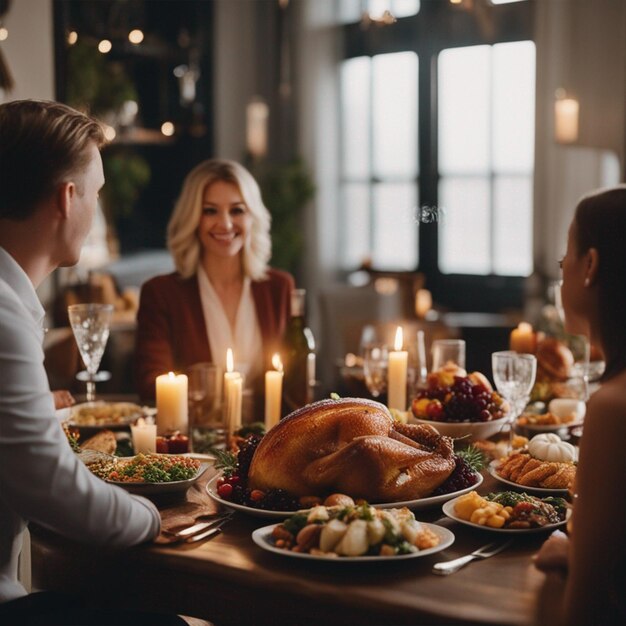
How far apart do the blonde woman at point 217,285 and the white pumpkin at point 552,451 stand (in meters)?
1.43

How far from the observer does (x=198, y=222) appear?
346 centimetres

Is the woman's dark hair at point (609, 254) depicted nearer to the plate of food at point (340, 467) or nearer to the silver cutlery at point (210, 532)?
the plate of food at point (340, 467)

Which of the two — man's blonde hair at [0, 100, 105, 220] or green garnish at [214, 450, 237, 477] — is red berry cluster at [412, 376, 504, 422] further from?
man's blonde hair at [0, 100, 105, 220]

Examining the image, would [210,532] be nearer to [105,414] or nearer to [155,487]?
[155,487]

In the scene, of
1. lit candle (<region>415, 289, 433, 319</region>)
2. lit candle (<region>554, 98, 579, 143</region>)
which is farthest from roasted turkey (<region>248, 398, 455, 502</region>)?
lit candle (<region>554, 98, 579, 143</region>)

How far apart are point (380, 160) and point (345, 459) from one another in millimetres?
6430

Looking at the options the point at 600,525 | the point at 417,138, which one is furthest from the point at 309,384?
the point at 417,138

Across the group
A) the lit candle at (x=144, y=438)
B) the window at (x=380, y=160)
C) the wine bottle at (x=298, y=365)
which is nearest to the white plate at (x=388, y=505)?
the lit candle at (x=144, y=438)

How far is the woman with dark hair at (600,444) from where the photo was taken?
4.22 feet

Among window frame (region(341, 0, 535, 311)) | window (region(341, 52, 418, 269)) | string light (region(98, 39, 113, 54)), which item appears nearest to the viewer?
string light (region(98, 39, 113, 54))

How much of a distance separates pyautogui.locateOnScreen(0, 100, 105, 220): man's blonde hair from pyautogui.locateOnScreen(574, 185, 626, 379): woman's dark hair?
31.8 inches

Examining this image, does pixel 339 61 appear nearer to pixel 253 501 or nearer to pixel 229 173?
pixel 229 173

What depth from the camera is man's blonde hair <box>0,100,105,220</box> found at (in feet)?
5.08

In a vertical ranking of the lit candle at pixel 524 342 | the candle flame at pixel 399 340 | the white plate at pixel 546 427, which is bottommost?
the white plate at pixel 546 427
